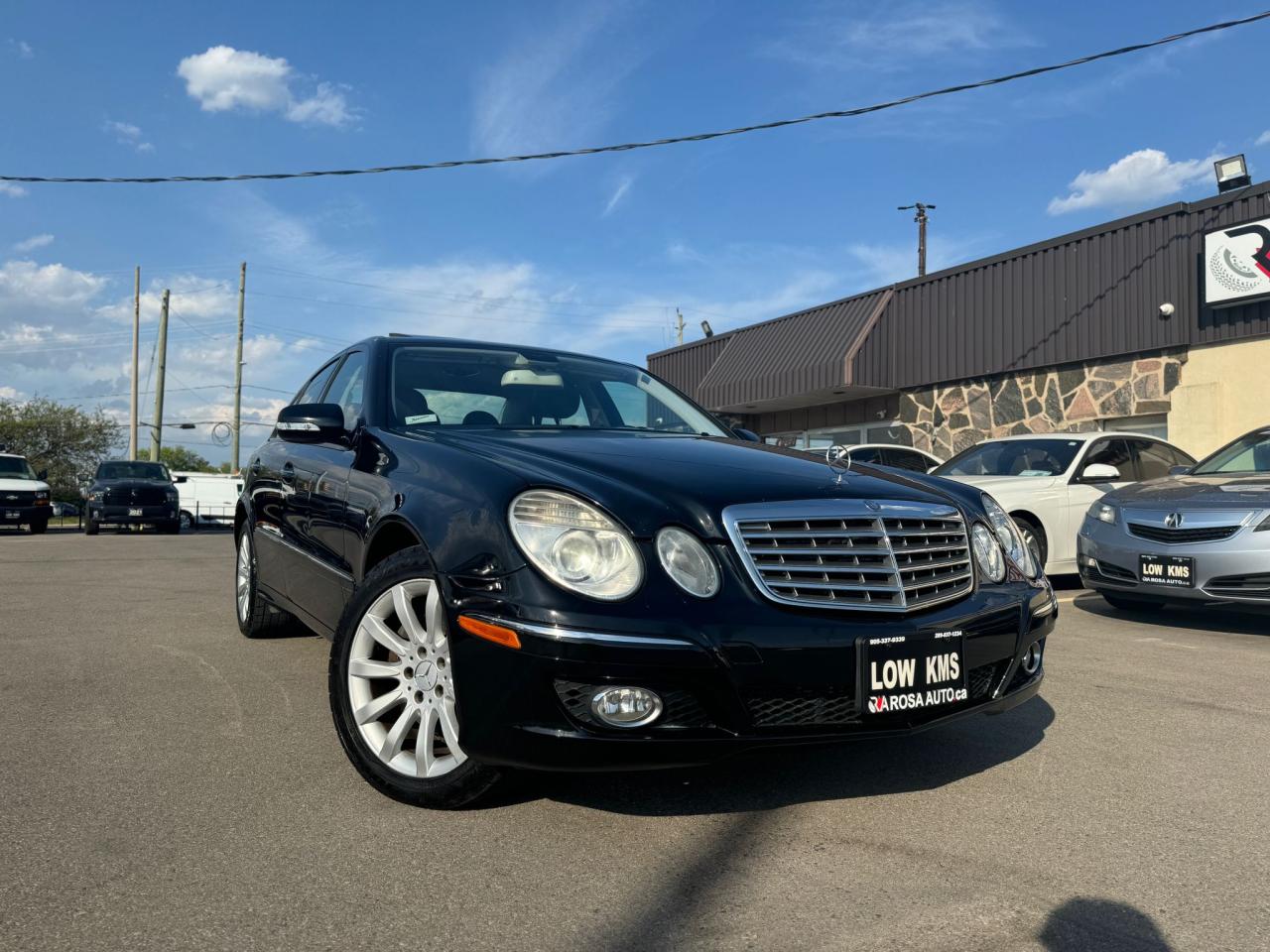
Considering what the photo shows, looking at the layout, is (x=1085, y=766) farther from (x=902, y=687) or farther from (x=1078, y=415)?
(x=1078, y=415)

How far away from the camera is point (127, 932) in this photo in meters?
2.07

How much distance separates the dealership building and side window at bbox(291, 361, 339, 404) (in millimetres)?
11624

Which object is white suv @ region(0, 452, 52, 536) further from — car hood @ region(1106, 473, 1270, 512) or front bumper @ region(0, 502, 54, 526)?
car hood @ region(1106, 473, 1270, 512)

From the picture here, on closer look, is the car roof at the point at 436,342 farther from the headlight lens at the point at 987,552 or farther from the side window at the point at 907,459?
the side window at the point at 907,459

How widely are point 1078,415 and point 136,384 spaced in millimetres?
32416

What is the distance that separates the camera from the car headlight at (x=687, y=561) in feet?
8.47

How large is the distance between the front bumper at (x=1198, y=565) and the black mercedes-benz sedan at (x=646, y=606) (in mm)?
3285

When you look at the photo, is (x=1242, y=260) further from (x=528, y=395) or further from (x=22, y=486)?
(x=22, y=486)

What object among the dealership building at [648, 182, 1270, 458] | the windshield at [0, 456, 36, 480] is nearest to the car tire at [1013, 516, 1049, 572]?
the dealership building at [648, 182, 1270, 458]

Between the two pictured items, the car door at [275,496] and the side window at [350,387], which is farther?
the car door at [275,496]

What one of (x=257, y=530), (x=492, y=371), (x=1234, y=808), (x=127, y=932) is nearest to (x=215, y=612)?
(x=257, y=530)

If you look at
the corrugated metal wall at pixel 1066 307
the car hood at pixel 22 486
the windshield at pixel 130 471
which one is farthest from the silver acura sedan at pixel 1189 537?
the car hood at pixel 22 486

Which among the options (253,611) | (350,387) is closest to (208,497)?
(253,611)

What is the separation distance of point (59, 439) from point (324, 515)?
57.3 metres
